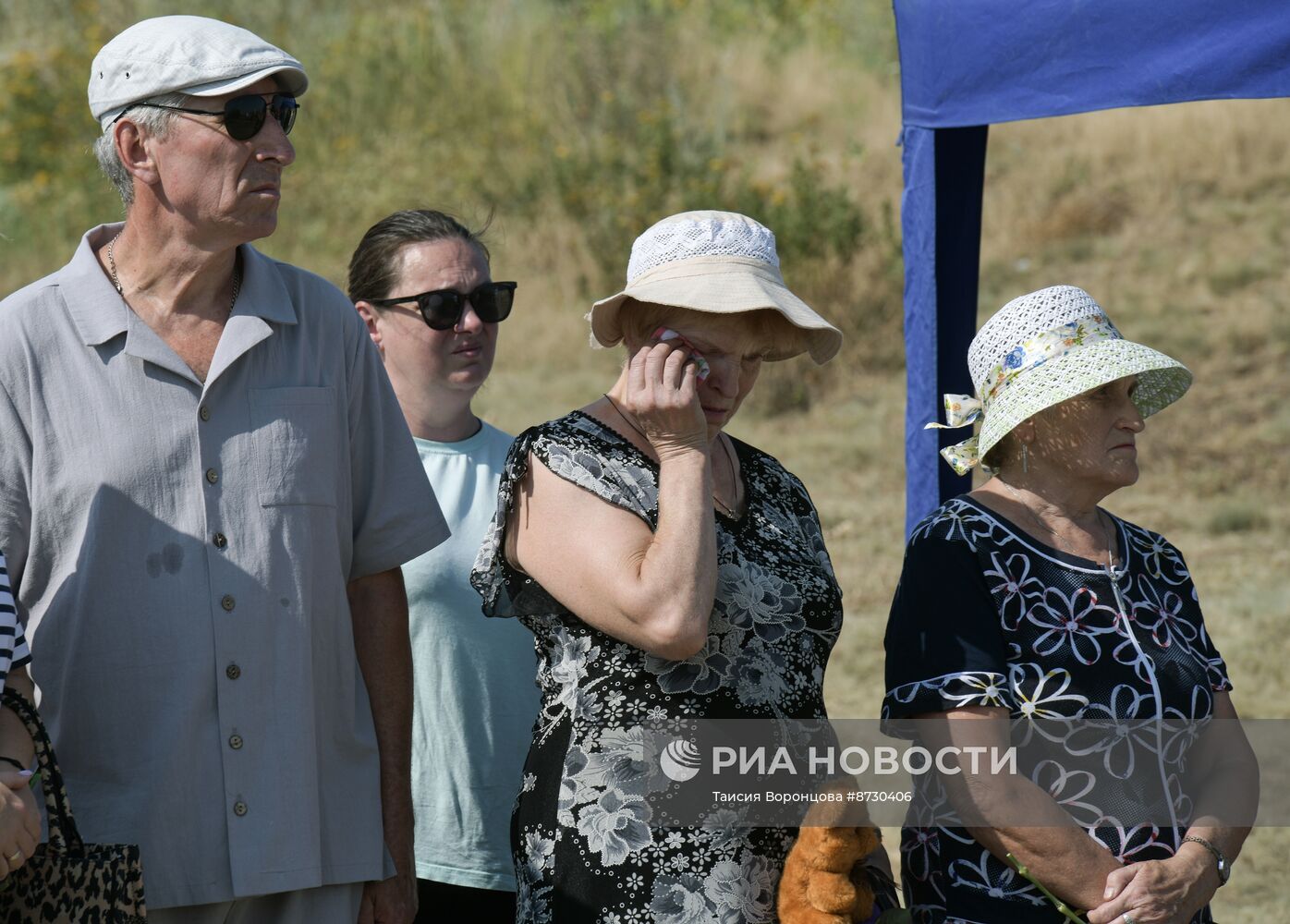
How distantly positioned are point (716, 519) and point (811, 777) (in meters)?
0.42

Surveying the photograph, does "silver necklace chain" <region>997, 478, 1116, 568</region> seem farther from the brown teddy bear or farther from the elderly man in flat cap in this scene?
the elderly man in flat cap

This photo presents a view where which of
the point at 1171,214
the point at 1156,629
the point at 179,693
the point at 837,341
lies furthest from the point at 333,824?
the point at 1171,214

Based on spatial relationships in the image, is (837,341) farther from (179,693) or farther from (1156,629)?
(179,693)

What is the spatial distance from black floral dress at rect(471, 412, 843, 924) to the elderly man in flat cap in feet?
0.86

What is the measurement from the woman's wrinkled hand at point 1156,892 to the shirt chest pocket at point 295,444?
1350 mm

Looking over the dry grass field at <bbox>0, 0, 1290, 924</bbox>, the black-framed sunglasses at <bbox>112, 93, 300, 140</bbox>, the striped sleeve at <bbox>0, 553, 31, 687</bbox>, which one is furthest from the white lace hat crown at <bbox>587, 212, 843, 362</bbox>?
the dry grass field at <bbox>0, 0, 1290, 924</bbox>

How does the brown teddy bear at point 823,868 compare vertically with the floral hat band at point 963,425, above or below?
below

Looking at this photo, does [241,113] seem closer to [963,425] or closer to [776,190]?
[963,425]

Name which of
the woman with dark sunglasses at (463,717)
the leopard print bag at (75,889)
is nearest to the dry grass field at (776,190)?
the woman with dark sunglasses at (463,717)

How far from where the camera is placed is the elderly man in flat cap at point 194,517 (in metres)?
2.06

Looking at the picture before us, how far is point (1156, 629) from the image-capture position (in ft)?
8.00

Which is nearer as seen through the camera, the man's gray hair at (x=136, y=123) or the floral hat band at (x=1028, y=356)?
the man's gray hair at (x=136, y=123)

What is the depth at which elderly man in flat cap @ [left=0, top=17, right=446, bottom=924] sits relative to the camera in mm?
2057

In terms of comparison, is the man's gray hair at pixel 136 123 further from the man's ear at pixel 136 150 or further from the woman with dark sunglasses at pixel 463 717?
the woman with dark sunglasses at pixel 463 717
